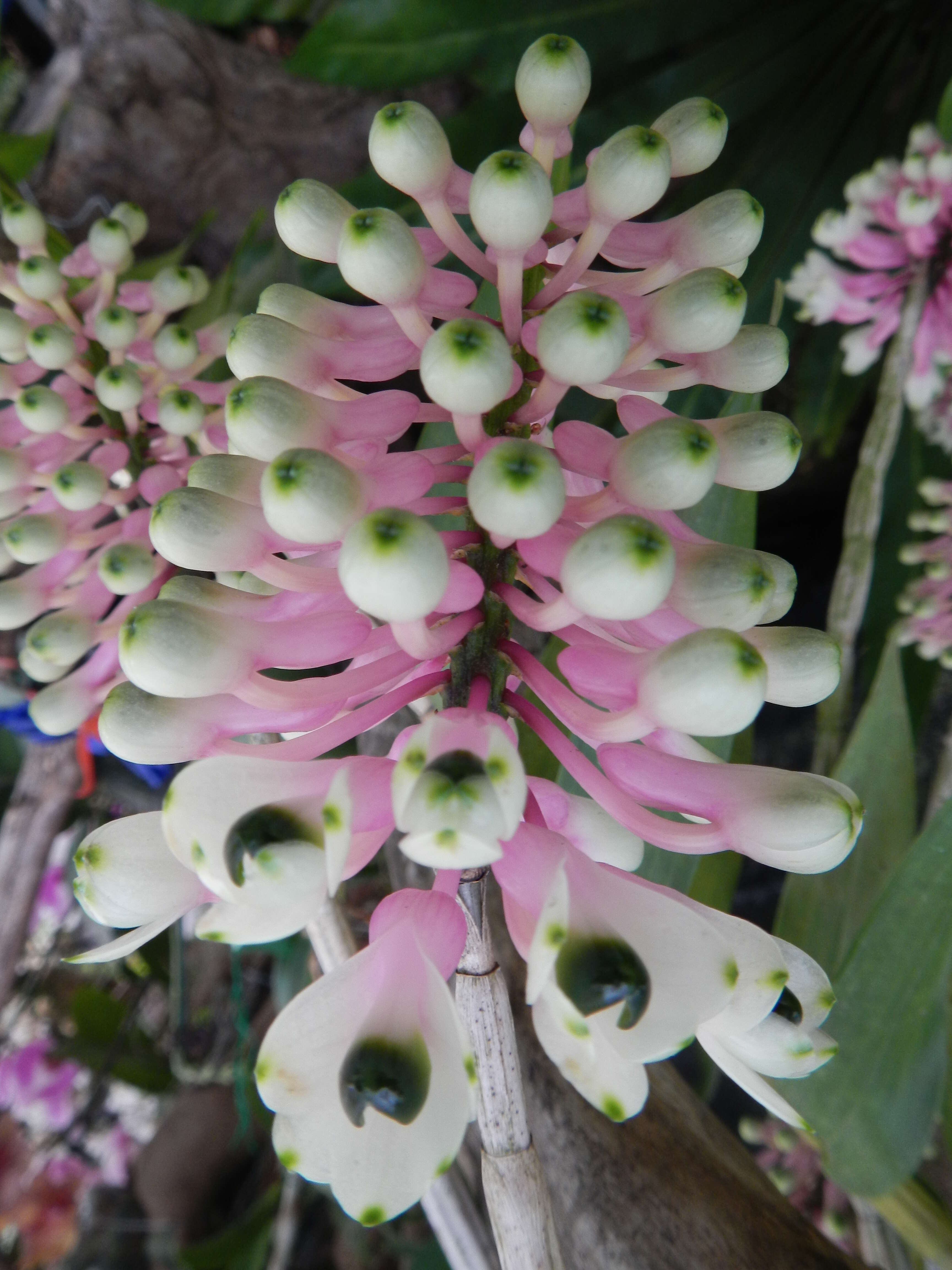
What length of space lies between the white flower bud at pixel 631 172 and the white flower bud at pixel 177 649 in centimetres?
21

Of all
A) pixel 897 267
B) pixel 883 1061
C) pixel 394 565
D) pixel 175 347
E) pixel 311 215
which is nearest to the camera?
pixel 394 565

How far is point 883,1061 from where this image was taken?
0.50 meters

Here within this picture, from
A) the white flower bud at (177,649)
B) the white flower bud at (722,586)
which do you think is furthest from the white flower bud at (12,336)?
the white flower bud at (722,586)

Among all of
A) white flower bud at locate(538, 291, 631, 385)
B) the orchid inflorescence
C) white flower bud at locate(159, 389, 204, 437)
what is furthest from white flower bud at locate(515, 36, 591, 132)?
white flower bud at locate(159, 389, 204, 437)

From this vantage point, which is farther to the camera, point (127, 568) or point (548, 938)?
point (127, 568)

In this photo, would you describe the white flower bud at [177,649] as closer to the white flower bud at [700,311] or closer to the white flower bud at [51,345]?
the white flower bud at [700,311]

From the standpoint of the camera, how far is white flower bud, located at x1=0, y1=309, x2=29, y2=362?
0.59 meters

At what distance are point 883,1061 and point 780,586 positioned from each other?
0.33m

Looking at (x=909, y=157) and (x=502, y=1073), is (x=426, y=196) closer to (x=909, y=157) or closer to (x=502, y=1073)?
(x=502, y=1073)

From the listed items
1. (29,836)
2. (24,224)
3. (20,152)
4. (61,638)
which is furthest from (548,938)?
(20,152)

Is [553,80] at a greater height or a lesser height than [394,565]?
greater

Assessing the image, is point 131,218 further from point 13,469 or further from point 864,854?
point 864,854

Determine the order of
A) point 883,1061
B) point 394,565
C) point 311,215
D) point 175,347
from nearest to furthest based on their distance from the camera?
point 394,565, point 311,215, point 883,1061, point 175,347

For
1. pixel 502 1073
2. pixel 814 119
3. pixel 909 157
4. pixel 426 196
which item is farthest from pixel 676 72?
pixel 502 1073
